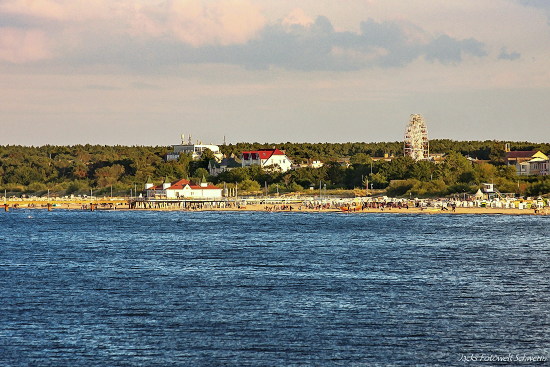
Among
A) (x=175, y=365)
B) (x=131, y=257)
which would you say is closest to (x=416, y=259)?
(x=131, y=257)

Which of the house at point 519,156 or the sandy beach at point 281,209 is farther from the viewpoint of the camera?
the house at point 519,156

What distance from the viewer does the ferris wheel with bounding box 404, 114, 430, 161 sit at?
140 meters

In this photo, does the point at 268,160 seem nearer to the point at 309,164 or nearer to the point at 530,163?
the point at 309,164

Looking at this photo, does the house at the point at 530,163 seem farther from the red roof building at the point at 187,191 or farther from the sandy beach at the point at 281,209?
the red roof building at the point at 187,191

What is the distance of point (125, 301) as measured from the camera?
104 feet

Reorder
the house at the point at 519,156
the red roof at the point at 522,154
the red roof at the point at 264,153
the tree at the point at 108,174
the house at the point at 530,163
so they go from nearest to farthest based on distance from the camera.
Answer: the house at the point at 530,163 < the house at the point at 519,156 < the red roof at the point at 522,154 < the red roof at the point at 264,153 < the tree at the point at 108,174

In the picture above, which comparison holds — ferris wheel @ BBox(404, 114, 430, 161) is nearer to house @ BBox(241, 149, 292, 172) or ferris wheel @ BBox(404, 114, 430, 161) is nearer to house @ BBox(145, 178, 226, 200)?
house @ BBox(241, 149, 292, 172)

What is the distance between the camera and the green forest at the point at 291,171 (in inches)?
4656

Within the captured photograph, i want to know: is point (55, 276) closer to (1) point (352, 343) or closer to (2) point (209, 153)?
(1) point (352, 343)

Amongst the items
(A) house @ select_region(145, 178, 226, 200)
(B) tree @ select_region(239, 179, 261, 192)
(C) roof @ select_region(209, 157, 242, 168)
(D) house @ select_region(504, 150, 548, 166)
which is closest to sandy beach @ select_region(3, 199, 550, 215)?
(A) house @ select_region(145, 178, 226, 200)

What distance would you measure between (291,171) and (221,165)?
13.9 meters

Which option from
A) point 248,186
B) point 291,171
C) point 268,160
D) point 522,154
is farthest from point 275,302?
point 268,160

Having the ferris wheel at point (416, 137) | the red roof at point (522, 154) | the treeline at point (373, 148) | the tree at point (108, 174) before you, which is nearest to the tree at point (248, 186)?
the treeline at point (373, 148)

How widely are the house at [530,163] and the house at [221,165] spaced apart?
4090 cm
